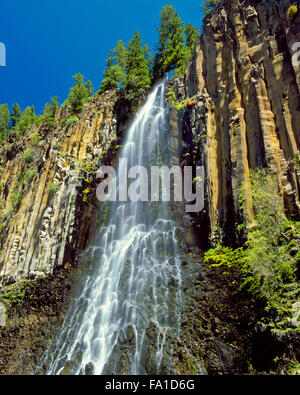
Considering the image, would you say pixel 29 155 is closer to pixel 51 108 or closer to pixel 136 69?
pixel 51 108

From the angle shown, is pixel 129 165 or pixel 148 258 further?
pixel 129 165

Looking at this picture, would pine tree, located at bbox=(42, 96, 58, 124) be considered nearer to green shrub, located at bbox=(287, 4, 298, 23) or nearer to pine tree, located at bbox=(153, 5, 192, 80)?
pine tree, located at bbox=(153, 5, 192, 80)

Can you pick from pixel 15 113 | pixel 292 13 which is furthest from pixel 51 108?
pixel 292 13

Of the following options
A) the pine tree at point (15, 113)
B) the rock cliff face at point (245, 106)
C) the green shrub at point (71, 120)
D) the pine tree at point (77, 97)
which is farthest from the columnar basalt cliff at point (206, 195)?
the pine tree at point (15, 113)

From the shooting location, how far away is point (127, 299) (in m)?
15.0

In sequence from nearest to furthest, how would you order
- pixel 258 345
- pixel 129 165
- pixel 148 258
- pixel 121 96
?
1. pixel 258 345
2. pixel 148 258
3. pixel 129 165
4. pixel 121 96

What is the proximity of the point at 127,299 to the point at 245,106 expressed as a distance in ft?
42.7

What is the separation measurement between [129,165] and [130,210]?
4346mm

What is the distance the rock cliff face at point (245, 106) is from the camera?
48.7 feet

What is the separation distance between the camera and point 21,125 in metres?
44.1

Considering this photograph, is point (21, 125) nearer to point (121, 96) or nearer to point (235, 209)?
point (121, 96)

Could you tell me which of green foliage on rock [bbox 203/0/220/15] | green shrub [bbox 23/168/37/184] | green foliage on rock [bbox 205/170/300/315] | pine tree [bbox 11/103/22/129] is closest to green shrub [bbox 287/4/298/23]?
green foliage on rock [bbox 205/170/300/315]

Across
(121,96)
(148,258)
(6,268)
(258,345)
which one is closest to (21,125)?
(121,96)

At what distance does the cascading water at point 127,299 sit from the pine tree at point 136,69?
10503mm
